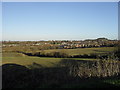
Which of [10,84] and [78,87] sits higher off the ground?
[78,87]

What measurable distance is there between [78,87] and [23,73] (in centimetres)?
531

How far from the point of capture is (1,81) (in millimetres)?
9328

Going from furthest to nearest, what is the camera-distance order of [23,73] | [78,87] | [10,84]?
1. [23,73]
2. [10,84]
3. [78,87]

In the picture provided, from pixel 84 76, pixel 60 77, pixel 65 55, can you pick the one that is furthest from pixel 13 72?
pixel 65 55

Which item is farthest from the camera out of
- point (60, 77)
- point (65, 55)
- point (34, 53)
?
point (34, 53)

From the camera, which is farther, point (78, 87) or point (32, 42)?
point (32, 42)

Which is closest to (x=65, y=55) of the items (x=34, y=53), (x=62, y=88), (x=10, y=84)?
(x=34, y=53)

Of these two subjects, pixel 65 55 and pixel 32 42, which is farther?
pixel 32 42

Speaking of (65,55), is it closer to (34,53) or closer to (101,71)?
(34,53)

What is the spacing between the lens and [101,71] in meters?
10.1

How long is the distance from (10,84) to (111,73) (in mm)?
6110

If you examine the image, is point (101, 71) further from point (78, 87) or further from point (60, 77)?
point (78, 87)

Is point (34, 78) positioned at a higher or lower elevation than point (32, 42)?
lower

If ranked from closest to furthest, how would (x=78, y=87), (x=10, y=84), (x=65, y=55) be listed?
(x=78, y=87), (x=10, y=84), (x=65, y=55)
